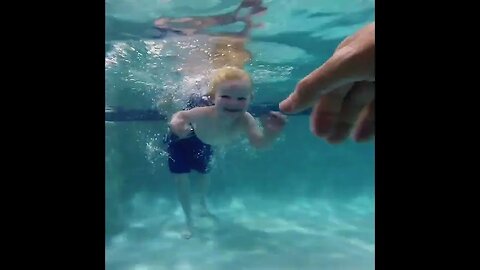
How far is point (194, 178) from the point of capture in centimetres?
678

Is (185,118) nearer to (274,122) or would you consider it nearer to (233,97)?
(233,97)

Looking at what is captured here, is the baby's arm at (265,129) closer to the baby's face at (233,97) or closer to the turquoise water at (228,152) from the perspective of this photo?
the baby's face at (233,97)

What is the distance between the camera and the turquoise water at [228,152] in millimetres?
6488

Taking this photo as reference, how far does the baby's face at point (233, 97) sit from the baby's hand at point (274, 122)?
0.84 feet

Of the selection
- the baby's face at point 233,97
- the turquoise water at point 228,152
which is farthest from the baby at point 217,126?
the turquoise water at point 228,152

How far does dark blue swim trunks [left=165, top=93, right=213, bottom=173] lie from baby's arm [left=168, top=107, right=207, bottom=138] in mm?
231

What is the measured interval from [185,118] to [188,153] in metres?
0.78

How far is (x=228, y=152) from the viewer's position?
14148 millimetres

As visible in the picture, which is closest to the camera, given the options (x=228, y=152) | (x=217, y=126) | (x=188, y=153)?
(x=217, y=126)

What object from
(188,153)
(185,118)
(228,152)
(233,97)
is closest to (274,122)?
(233,97)
